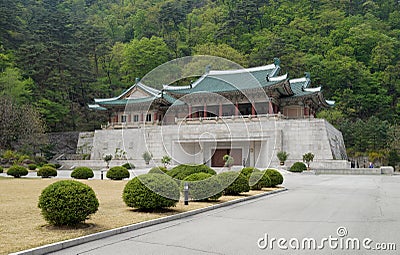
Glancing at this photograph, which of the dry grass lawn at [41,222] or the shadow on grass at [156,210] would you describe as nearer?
the dry grass lawn at [41,222]

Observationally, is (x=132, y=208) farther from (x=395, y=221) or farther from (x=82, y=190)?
(x=395, y=221)

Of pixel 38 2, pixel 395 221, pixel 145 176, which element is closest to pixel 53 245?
pixel 145 176

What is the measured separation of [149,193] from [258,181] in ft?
Result: 24.9

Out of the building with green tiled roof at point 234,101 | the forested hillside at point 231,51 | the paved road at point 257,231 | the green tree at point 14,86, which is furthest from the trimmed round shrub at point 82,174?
the forested hillside at point 231,51

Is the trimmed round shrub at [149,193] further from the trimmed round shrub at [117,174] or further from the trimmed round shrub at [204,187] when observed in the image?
the trimmed round shrub at [117,174]

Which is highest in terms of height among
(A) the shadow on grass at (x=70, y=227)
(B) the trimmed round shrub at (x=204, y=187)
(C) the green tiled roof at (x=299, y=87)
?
(C) the green tiled roof at (x=299, y=87)

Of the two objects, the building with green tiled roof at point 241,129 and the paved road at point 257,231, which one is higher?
the building with green tiled roof at point 241,129

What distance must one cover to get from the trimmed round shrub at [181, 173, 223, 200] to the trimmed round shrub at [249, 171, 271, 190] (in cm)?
387

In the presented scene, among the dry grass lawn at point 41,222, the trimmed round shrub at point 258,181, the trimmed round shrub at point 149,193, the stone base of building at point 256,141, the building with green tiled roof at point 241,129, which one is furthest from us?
the building with green tiled roof at point 241,129

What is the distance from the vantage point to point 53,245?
589 cm

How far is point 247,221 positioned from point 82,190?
377 centimetres

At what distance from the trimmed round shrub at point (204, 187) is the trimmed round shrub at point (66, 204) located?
4.44 metres

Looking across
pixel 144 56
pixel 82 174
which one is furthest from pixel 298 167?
pixel 144 56

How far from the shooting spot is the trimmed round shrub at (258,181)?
1517 centimetres
